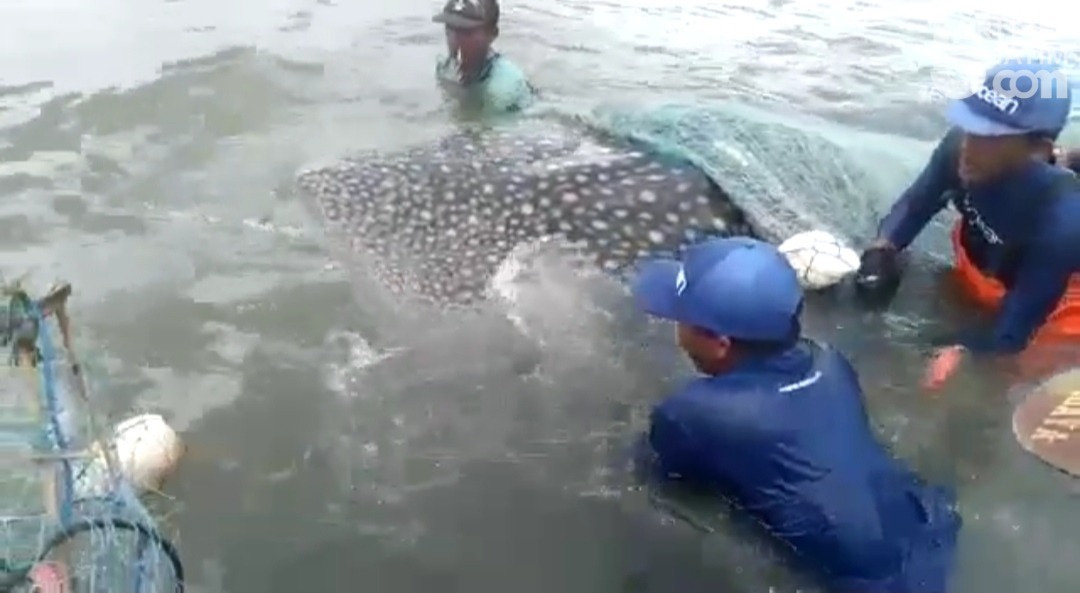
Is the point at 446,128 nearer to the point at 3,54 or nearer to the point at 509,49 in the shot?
the point at 509,49

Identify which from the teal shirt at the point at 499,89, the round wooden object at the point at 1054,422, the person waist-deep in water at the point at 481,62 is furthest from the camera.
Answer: the teal shirt at the point at 499,89

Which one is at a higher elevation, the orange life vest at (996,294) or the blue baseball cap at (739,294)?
the blue baseball cap at (739,294)

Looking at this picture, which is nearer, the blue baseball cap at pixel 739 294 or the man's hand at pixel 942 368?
the blue baseball cap at pixel 739 294

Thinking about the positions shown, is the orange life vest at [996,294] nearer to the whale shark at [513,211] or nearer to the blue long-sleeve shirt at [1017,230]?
the blue long-sleeve shirt at [1017,230]

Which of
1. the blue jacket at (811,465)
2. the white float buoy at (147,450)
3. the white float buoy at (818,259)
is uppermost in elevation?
the blue jacket at (811,465)

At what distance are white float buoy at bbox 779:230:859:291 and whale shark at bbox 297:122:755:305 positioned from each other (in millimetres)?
330

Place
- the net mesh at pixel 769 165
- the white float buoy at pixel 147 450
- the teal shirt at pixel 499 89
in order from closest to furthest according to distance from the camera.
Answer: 1. the white float buoy at pixel 147 450
2. the net mesh at pixel 769 165
3. the teal shirt at pixel 499 89

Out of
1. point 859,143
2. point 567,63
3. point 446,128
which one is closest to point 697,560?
point 859,143

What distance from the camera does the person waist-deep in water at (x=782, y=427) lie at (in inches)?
147

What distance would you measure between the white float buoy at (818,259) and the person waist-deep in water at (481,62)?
3072mm

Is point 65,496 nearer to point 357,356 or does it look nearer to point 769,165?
point 357,356

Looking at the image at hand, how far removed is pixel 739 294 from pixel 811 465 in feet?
2.05

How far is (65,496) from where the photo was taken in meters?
2.97

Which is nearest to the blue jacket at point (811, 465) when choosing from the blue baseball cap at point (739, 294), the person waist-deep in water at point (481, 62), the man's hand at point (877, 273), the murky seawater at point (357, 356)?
the blue baseball cap at point (739, 294)
